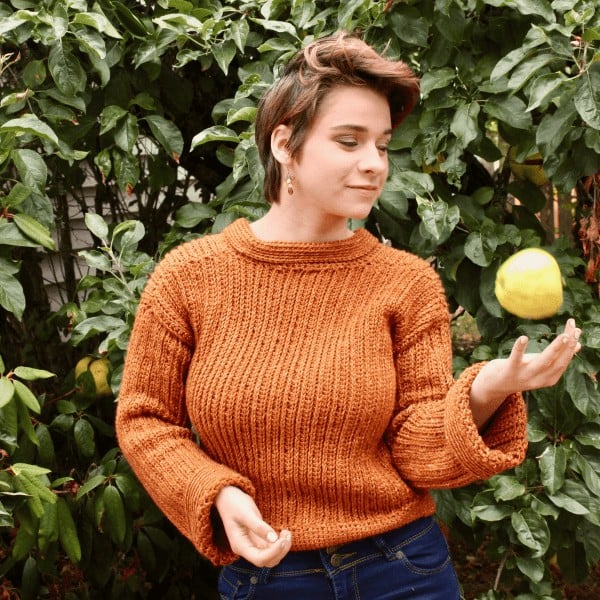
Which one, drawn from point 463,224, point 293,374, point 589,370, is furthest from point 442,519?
point 293,374

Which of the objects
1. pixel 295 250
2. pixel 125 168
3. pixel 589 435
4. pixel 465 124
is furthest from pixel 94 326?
pixel 589 435

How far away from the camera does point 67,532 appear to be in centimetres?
195

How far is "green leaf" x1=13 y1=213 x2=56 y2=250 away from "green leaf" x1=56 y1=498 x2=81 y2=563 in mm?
582

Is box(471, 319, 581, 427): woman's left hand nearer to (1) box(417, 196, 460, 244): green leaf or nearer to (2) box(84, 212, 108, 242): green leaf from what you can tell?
(1) box(417, 196, 460, 244): green leaf

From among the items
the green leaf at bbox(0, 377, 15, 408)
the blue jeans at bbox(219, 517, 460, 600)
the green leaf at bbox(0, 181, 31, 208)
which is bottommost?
the blue jeans at bbox(219, 517, 460, 600)

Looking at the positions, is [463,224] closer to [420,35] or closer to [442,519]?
[420,35]

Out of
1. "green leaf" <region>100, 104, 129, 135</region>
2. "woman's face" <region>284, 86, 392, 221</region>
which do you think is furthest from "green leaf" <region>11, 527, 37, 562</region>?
"woman's face" <region>284, 86, 392, 221</region>

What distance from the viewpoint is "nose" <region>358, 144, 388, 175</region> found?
1.35 m

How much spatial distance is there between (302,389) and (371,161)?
37cm

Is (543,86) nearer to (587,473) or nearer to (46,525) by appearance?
(587,473)

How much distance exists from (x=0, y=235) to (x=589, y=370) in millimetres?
1276

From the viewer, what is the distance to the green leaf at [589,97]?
172 centimetres

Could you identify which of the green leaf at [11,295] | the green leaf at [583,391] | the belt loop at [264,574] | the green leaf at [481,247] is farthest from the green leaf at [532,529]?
the green leaf at [11,295]

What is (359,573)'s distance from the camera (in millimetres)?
1393
